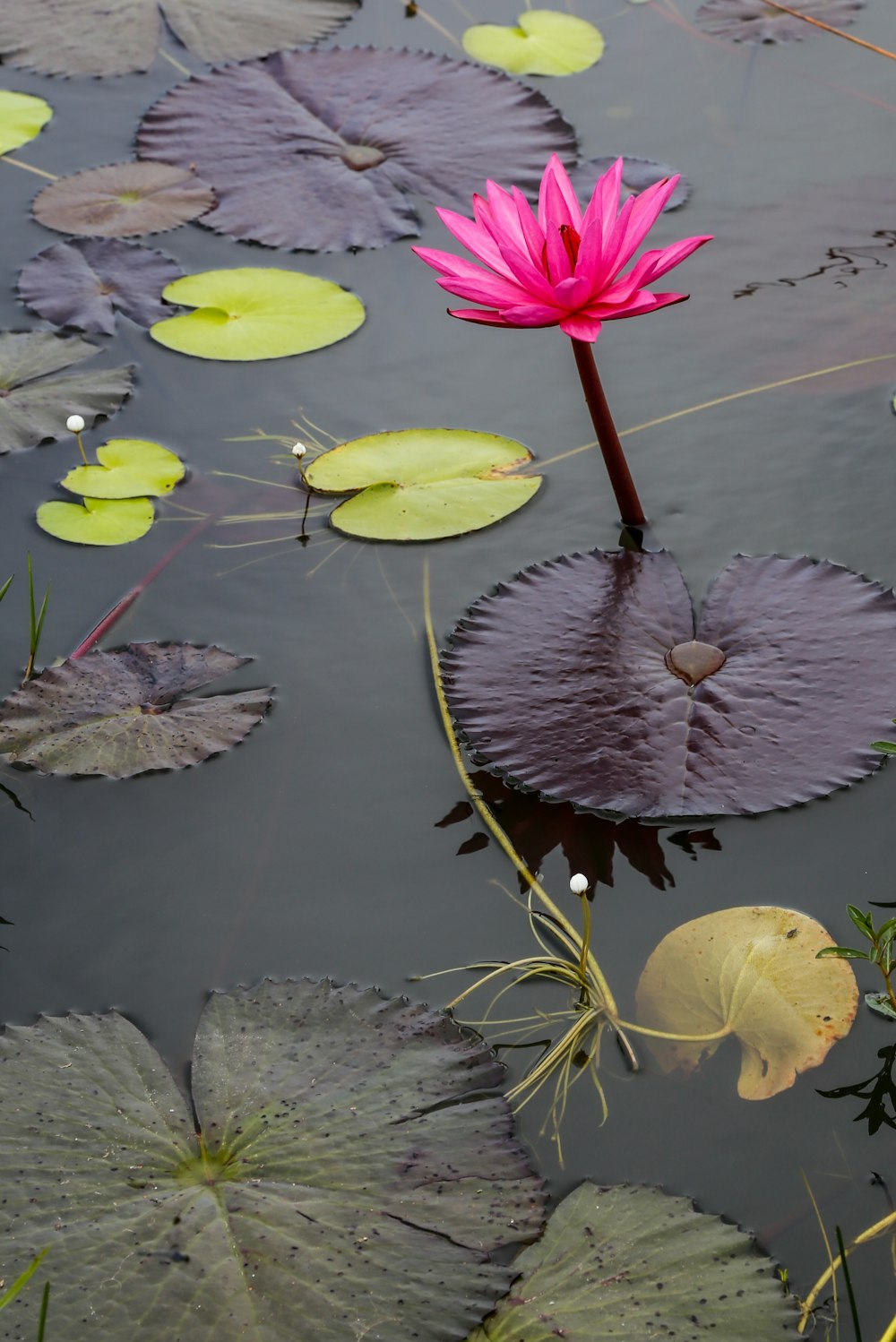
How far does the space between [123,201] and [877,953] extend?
2.70 metres

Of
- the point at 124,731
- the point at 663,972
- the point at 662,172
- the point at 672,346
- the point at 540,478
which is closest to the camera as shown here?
the point at 663,972

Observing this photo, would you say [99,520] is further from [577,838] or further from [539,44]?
[539,44]

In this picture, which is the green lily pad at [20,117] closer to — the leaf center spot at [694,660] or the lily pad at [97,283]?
the lily pad at [97,283]

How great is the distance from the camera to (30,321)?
113 inches

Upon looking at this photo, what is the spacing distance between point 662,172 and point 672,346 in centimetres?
70

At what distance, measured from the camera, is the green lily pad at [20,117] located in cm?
345

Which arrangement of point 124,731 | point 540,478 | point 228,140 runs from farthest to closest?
1. point 228,140
2. point 540,478
3. point 124,731

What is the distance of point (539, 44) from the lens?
3.63 m

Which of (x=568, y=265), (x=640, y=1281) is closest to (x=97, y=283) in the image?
(x=568, y=265)

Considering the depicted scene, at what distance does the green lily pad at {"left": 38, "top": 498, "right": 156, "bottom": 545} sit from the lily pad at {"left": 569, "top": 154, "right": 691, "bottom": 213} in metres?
1.39

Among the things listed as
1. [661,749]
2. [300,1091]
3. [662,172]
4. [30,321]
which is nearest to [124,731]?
[300,1091]

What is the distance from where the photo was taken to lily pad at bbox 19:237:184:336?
286 cm

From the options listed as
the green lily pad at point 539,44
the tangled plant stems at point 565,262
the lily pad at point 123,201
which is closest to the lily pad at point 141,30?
the green lily pad at point 539,44

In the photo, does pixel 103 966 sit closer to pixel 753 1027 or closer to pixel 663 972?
pixel 663 972
